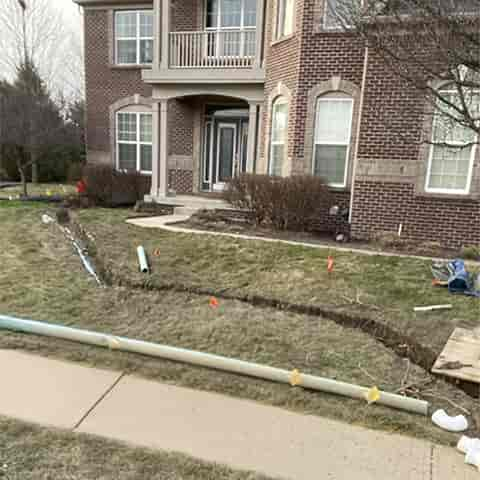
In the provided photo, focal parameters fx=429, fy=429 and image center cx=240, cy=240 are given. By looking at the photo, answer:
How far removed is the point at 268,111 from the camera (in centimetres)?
1051

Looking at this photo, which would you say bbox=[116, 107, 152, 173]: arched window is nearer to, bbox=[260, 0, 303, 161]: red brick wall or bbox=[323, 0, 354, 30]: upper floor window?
bbox=[260, 0, 303, 161]: red brick wall

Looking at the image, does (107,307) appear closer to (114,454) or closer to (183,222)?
(114,454)

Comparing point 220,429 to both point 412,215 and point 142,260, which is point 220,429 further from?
point 412,215

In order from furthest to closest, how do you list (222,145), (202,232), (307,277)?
(222,145) < (202,232) < (307,277)

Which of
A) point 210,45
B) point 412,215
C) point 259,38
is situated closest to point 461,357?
point 412,215

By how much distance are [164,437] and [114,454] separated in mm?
311

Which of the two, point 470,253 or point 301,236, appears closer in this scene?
point 470,253

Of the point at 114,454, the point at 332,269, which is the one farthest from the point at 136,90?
the point at 114,454

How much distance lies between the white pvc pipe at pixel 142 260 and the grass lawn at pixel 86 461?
334cm

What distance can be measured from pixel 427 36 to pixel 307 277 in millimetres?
3353

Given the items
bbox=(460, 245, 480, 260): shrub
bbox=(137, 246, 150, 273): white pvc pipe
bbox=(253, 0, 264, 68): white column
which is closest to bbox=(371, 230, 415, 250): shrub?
bbox=(460, 245, 480, 260): shrub

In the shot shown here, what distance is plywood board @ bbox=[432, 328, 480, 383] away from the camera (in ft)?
10.9

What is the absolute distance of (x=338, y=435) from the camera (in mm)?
2689

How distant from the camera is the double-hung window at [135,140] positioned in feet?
46.4
